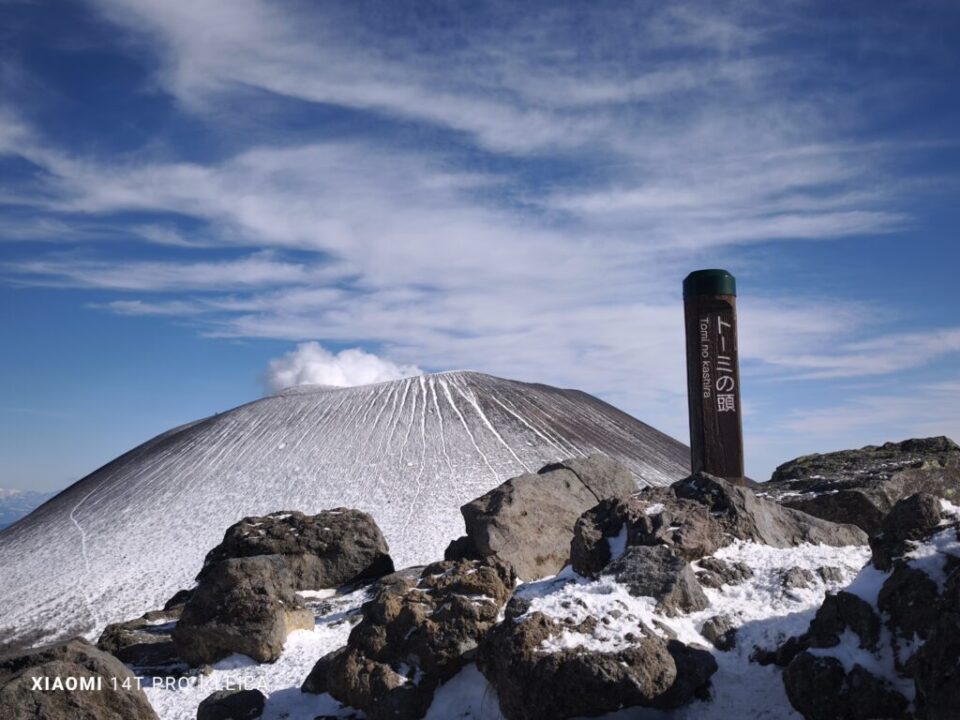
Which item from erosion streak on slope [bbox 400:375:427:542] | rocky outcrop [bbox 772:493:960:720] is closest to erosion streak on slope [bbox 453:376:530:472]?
erosion streak on slope [bbox 400:375:427:542]

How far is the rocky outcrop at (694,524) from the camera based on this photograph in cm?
1023

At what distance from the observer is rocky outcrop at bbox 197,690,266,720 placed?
33.1ft

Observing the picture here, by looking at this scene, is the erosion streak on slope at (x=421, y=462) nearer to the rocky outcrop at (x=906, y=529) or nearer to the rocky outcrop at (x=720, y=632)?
the rocky outcrop at (x=720, y=632)

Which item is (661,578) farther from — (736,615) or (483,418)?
(483,418)

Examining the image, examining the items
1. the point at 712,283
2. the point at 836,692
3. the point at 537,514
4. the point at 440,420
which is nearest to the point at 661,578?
the point at 836,692

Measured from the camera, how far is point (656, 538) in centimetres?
1005

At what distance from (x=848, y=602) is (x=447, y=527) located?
19.5 meters

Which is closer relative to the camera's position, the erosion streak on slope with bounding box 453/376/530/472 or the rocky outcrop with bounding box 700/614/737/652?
the rocky outcrop with bounding box 700/614/737/652

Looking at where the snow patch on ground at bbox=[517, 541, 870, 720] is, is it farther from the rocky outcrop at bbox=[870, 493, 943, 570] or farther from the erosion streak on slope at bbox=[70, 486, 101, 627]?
the erosion streak on slope at bbox=[70, 486, 101, 627]

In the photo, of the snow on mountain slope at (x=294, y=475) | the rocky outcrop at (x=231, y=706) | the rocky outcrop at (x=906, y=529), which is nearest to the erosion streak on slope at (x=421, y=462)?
the snow on mountain slope at (x=294, y=475)

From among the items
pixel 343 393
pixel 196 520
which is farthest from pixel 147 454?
pixel 196 520

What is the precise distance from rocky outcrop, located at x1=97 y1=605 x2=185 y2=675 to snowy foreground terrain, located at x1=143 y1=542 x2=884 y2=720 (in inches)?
32.3

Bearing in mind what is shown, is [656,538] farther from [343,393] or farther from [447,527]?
[343,393]

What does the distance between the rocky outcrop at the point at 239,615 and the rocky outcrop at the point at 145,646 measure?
0.53m
